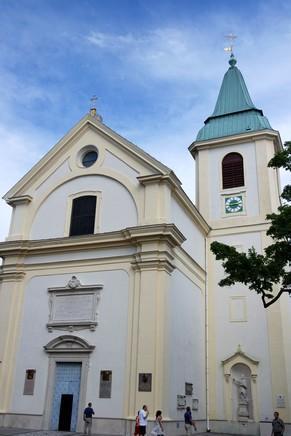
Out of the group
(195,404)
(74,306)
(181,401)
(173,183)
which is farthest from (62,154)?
(195,404)

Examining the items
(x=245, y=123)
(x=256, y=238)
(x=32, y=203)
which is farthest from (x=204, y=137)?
(x=32, y=203)

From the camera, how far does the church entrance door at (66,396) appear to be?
18.0 metres

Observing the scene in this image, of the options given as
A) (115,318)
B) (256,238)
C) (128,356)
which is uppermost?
(256,238)

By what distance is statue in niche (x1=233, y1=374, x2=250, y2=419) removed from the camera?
70.3 feet

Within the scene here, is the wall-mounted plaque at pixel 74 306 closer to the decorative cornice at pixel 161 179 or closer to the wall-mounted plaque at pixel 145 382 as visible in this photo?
the wall-mounted plaque at pixel 145 382

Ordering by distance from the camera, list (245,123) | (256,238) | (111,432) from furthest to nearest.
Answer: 1. (245,123)
2. (256,238)
3. (111,432)

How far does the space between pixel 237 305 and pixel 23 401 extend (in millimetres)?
11092

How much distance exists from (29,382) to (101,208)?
7.95 m

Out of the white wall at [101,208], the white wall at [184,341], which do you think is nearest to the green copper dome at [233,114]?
the white wall at [101,208]

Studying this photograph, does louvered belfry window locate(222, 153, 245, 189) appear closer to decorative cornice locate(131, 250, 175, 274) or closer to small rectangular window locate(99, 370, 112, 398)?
decorative cornice locate(131, 250, 175, 274)

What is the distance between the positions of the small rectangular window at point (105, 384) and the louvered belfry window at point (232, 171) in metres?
13.4

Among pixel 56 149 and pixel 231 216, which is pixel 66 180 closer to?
pixel 56 149

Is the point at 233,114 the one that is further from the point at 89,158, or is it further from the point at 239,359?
the point at 239,359

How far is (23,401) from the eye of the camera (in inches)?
742
